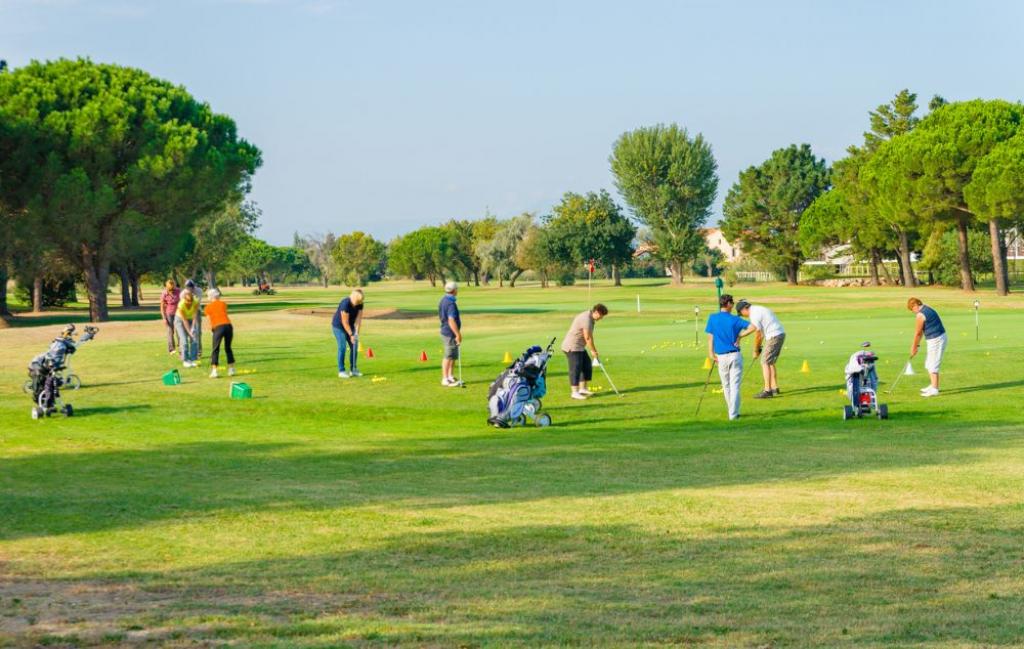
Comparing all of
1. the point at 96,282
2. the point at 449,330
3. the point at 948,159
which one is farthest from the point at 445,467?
the point at 948,159

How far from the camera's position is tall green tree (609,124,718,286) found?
132 m

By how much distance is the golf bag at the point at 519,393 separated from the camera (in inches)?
799

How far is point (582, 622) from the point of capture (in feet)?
25.1

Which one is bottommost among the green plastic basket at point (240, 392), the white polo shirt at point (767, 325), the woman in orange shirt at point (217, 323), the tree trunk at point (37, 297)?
the green plastic basket at point (240, 392)

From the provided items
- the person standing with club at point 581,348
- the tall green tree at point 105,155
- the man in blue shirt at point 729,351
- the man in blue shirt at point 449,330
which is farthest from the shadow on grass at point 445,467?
the tall green tree at point 105,155

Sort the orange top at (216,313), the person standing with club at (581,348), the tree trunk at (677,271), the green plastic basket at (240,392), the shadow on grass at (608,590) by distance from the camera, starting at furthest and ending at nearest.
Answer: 1. the tree trunk at (677,271)
2. the orange top at (216,313)
3. the green plastic basket at (240,392)
4. the person standing with club at (581,348)
5. the shadow on grass at (608,590)

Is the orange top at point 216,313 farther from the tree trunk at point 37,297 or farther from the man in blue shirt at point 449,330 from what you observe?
the tree trunk at point 37,297

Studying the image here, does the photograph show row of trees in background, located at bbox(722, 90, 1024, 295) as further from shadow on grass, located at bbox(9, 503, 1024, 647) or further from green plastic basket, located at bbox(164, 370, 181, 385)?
shadow on grass, located at bbox(9, 503, 1024, 647)

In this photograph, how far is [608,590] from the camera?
28.5ft

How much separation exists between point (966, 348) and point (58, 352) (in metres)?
21.8

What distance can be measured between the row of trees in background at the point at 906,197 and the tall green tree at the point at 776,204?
0.10 m

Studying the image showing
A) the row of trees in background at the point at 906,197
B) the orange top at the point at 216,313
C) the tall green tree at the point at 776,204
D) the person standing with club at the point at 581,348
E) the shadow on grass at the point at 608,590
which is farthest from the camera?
the tall green tree at the point at 776,204

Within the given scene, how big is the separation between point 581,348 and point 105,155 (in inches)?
1753

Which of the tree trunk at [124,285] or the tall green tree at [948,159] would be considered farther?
the tree trunk at [124,285]
